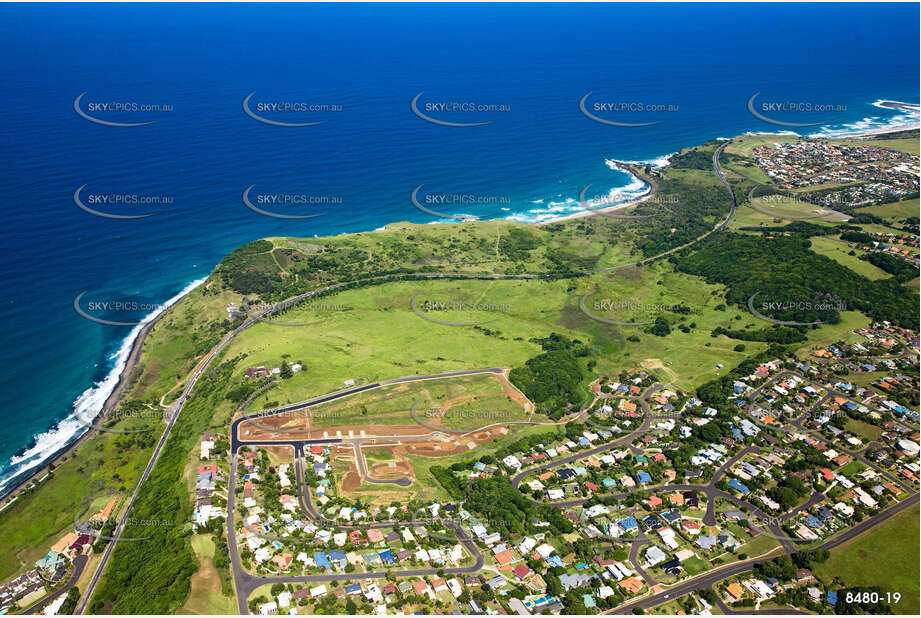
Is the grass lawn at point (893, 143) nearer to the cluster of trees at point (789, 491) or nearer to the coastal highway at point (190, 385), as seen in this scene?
the coastal highway at point (190, 385)

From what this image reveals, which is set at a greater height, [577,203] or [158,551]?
[577,203]

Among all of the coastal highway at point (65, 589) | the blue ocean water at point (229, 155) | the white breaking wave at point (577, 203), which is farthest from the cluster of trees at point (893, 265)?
the coastal highway at point (65, 589)

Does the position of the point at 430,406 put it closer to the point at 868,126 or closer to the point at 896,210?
the point at 896,210

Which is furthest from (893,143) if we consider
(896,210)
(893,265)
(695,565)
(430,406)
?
(695,565)

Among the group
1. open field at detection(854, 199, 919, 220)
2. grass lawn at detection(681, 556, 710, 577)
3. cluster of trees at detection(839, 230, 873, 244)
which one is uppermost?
open field at detection(854, 199, 919, 220)

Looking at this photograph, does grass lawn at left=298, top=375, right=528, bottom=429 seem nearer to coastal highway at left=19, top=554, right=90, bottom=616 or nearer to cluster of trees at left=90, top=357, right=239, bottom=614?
cluster of trees at left=90, top=357, right=239, bottom=614

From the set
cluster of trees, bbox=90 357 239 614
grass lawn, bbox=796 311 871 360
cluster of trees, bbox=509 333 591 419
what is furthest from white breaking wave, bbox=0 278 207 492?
grass lawn, bbox=796 311 871 360
